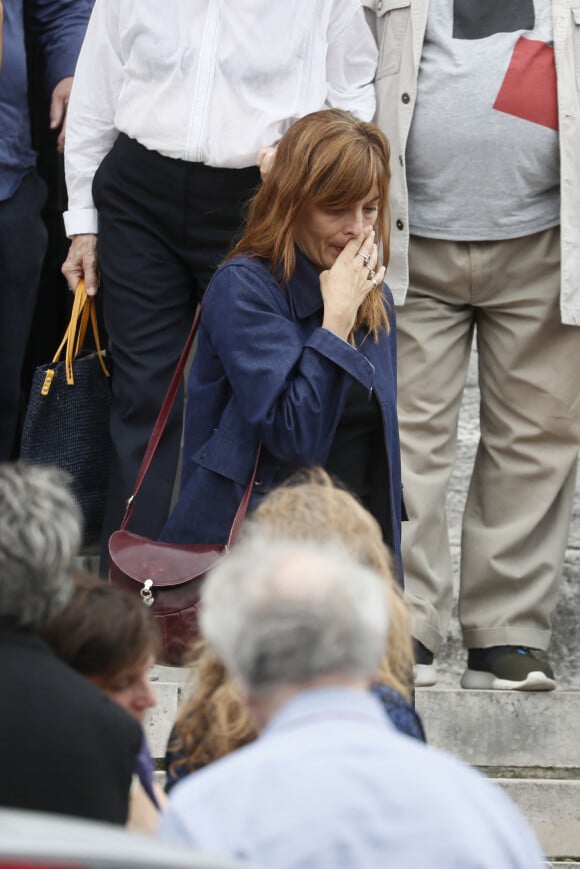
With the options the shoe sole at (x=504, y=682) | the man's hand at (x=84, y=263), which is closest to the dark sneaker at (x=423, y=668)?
the shoe sole at (x=504, y=682)

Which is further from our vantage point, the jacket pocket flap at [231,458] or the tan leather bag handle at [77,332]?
the tan leather bag handle at [77,332]

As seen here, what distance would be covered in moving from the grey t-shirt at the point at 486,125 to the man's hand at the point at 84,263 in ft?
2.85

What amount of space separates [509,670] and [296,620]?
2.72 meters

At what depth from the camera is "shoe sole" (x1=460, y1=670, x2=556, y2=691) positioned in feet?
14.5

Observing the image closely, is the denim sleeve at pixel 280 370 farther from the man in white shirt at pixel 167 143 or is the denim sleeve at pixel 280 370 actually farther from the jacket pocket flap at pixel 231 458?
the man in white shirt at pixel 167 143

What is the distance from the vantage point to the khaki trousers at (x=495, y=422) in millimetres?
4531

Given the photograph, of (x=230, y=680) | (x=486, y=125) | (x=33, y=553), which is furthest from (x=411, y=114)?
(x=33, y=553)

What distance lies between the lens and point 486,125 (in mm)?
4461

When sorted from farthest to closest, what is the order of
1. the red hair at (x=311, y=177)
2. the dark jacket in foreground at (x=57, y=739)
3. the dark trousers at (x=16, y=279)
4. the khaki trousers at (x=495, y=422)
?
1. the dark trousers at (x=16, y=279)
2. the khaki trousers at (x=495, y=422)
3. the red hair at (x=311, y=177)
4. the dark jacket in foreground at (x=57, y=739)

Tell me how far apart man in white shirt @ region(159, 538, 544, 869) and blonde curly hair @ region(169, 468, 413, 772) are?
24.2 inches

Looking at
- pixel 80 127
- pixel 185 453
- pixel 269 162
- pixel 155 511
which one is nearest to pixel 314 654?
pixel 185 453

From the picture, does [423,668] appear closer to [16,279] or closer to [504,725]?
[504,725]

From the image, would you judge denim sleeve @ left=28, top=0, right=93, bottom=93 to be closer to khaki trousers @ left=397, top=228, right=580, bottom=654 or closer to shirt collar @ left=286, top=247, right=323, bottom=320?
khaki trousers @ left=397, top=228, right=580, bottom=654

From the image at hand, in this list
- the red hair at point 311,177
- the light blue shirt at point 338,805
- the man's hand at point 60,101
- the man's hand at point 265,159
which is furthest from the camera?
the man's hand at point 60,101
